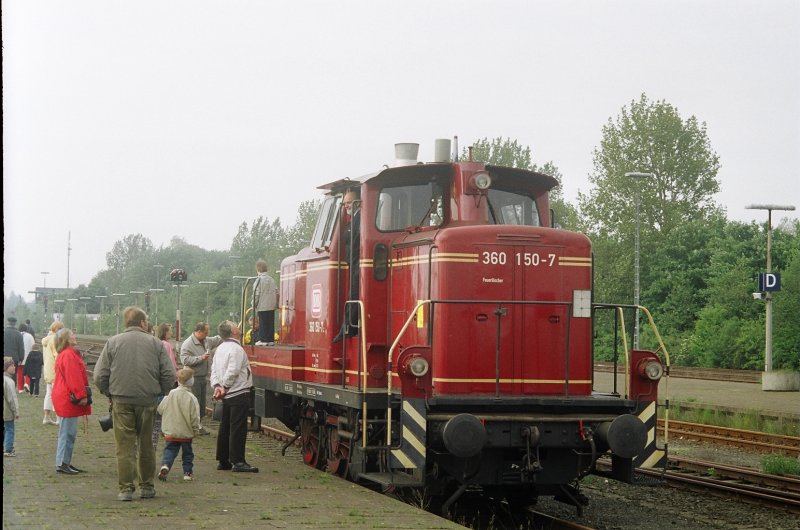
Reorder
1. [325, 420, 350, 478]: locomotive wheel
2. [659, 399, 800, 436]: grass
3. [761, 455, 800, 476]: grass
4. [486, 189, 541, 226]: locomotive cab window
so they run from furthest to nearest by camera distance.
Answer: [659, 399, 800, 436]: grass → [761, 455, 800, 476]: grass → [325, 420, 350, 478]: locomotive wheel → [486, 189, 541, 226]: locomotive cab window

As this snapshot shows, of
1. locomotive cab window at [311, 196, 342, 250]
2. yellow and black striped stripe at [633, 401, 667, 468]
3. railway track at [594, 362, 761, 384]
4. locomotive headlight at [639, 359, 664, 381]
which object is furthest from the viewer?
railway track at [594, 362, 761, 384]

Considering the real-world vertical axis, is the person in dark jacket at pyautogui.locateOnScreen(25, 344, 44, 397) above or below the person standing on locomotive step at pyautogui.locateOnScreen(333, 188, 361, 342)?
below

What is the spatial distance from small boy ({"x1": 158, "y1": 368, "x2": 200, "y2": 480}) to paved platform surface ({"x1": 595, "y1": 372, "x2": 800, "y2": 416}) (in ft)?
46.8

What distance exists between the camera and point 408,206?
10859 millimetres

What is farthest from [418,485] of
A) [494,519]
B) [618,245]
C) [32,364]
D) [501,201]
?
[618,245]

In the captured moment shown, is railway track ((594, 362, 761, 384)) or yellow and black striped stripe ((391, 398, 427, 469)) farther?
railway track ((594, 362, 761, 384))

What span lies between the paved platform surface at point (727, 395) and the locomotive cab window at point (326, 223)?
41.8ft

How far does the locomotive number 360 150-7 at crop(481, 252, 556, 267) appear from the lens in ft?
Answer: 32.6

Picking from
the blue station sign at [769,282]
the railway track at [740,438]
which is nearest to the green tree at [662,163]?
the blue station sign at [769,282]

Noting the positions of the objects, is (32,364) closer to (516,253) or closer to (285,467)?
(285,467)

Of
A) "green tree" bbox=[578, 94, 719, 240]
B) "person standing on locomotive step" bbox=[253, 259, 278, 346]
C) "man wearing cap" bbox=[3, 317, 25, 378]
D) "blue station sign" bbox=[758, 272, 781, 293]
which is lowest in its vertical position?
"man wearing cap" bbox=[3, 317, 25, 378]

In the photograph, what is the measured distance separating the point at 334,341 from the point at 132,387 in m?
2.70

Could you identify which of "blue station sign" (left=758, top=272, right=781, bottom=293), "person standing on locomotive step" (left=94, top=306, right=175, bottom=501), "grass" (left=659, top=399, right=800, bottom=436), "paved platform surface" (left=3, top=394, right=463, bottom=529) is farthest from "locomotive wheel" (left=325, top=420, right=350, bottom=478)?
"blue station sign" (left=758, top=272, right=781, bottom=293)

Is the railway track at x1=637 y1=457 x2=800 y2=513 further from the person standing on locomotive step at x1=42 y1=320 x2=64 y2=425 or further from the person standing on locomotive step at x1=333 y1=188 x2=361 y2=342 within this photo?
the person standing on locomotive step at x1=42 y1=320 x2=64 y2=425
